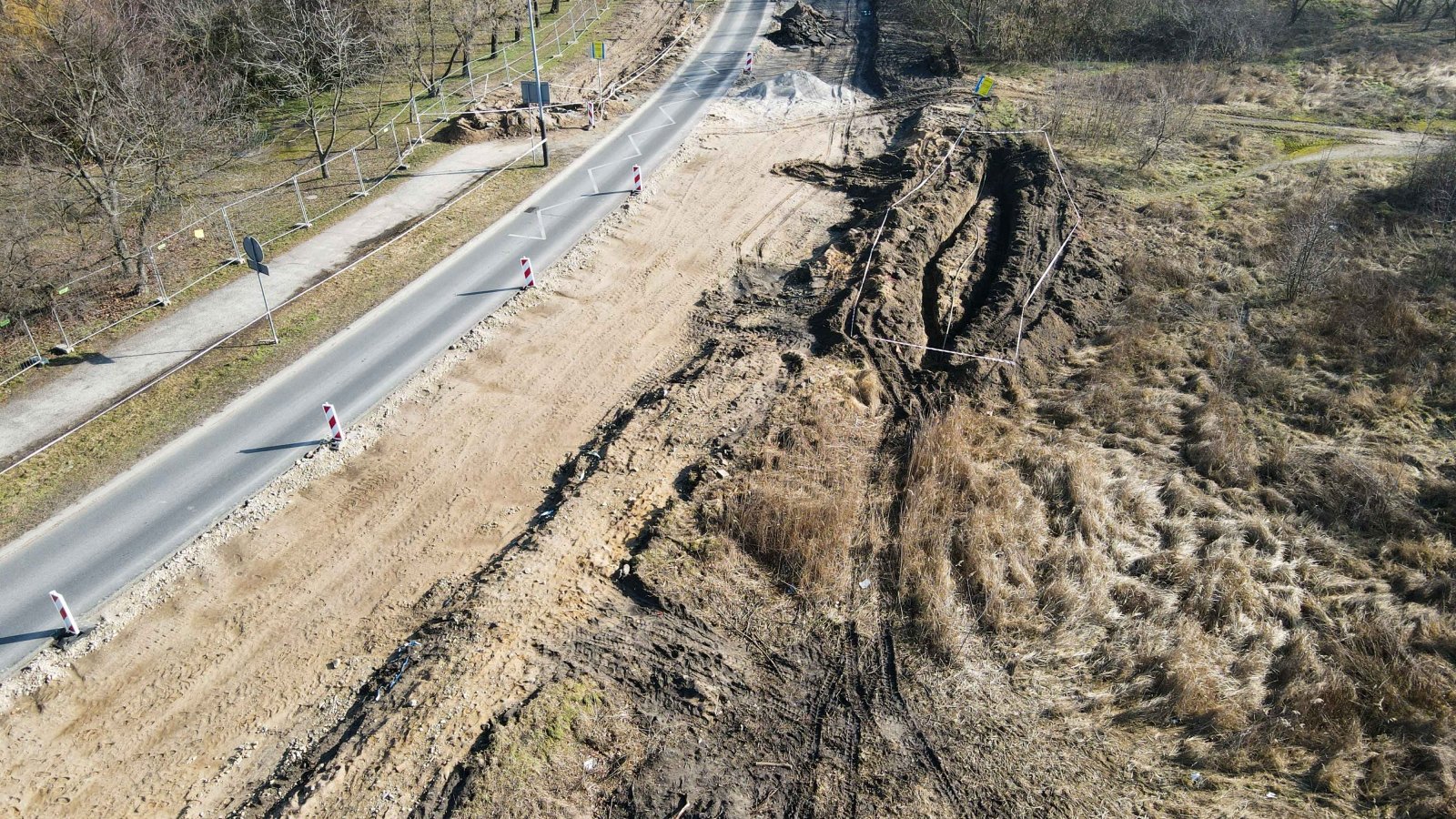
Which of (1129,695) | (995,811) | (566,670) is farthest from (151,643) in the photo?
(1129,695)

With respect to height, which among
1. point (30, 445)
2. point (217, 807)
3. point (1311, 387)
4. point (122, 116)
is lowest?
point (217, 807)

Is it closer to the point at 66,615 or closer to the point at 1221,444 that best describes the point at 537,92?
the point at 66,615

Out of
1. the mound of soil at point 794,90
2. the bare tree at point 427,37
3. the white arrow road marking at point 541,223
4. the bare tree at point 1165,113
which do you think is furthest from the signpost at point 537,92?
the bare tree at point 1165,113

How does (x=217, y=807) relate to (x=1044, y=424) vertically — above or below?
below

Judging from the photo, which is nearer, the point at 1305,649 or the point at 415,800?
the point at 415,800

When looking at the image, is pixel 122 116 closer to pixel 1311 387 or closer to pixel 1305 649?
pixel 1305 649
